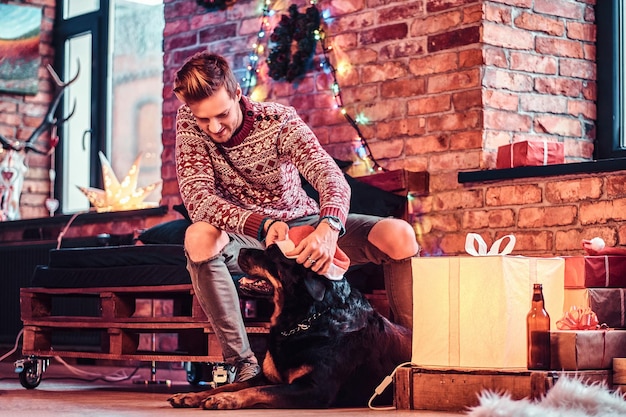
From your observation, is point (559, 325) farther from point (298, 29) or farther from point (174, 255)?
point (298, 29)

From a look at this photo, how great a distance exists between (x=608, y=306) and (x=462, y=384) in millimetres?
602

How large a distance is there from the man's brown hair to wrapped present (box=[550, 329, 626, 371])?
1194mm

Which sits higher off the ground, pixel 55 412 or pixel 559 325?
pixel 559 325

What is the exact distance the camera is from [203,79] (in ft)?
10.7

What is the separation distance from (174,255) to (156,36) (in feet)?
8.43

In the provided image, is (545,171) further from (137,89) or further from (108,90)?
(108,90)

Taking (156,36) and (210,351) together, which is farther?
(156,36)

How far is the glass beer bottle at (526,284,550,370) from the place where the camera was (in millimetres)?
2943

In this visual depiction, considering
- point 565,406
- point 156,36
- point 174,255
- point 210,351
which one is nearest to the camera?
point 565,406

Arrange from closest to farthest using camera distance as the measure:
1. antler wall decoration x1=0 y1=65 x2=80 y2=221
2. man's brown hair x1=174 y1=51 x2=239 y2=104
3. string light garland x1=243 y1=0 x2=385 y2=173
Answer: man's brown hair x1=174 y1=51 x2=239 y2=104, string light garland x1=243 y1=0 x2=385 y2=173, antler wall decoration x1=0 y1=65 x2=80 y2=221

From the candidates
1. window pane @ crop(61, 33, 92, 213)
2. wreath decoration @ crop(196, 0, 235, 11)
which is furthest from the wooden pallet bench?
window pane @ crop(61, 33, 92, 213)

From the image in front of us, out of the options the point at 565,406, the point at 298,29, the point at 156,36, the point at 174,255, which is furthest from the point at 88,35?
the point at 565,406

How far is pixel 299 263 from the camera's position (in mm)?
2984

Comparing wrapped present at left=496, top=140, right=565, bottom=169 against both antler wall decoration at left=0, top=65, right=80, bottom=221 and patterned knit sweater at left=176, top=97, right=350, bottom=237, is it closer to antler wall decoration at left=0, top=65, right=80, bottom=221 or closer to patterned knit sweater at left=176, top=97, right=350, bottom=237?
patterned knit sweater at left=176, top=97, right=350, bottom=237
